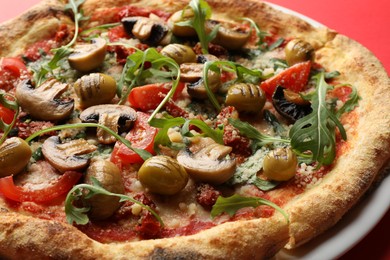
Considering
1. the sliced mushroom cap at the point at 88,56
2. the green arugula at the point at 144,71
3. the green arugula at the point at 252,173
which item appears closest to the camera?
the green arugula at the point at 252,173

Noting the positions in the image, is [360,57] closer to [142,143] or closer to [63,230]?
[142,143]

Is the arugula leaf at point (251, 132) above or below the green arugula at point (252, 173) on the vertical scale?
above

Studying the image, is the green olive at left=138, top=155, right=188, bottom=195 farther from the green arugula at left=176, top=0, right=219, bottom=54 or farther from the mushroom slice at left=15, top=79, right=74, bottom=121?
the green arugula at left=176, top=0, right=219, bottom=54

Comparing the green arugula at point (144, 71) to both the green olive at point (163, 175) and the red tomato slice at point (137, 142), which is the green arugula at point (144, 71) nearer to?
the red tomato slice at point (137, 142)

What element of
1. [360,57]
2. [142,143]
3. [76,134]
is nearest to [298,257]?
[142,143]

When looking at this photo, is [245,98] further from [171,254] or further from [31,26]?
[31,26]

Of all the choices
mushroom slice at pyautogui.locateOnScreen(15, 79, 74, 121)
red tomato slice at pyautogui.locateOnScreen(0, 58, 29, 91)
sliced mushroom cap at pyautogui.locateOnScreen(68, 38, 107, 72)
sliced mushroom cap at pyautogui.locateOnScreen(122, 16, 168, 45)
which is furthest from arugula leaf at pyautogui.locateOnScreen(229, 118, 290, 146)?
red tomato slice at pyautogui.locateOnScreen(0, 58, 29, 91)

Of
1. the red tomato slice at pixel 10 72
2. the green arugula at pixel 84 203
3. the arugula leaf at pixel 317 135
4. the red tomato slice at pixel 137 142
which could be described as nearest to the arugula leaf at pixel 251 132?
the arugula leaf at pixel 317 135

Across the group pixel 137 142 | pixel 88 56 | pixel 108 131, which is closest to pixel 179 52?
pixel 88 56
